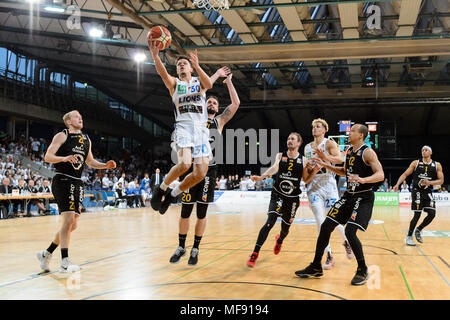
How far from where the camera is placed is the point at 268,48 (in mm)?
18391

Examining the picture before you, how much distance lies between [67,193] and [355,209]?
3.51 meters

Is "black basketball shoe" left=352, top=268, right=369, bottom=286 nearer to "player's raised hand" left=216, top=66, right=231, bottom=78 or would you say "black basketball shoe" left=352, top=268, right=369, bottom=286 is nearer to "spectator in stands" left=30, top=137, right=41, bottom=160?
"player's raised hand" left=216, top=66, right=231, bottom=78

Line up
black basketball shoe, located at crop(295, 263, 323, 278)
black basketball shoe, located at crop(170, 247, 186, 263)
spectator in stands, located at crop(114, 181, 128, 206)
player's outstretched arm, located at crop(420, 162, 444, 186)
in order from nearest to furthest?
1. black basketball shoe, located at crop(295, 263, 323, 278)
2. black basketball shoe, located at crop(170, 247, 186, 263)
3. player's outstretched arm, located at crop(420, 162, 444, 186)
4. spectator in stands, located at crop(114, 181, 128, 206)

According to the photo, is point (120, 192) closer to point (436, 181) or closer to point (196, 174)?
point (436, 181)

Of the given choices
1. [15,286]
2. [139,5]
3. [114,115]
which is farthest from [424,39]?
[114,115]

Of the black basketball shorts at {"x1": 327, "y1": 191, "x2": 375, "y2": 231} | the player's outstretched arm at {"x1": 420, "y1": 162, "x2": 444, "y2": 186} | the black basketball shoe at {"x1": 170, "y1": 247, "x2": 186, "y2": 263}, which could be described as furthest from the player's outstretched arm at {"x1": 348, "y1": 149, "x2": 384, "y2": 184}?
the player's outstretched arm at {"x1": 420, "y1": 162, "x2": 444, "y2": 186}

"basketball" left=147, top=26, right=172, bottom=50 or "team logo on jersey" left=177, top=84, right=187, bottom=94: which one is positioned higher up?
"basketball" left=147, top=26, right=172, bottom=50

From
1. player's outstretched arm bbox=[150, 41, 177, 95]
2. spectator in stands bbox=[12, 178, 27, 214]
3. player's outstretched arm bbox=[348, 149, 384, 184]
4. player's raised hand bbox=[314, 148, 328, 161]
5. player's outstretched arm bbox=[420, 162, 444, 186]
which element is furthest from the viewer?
spectator in stands bbox=[12, 178, 27, 214]

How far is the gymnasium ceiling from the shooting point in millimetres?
15609

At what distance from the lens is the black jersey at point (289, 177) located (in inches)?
230

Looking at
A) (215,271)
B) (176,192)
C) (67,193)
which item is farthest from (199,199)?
(67,193)

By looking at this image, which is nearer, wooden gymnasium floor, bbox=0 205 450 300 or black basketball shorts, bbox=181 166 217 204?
wooden gymnasium floor, bbox=0 205 450 300

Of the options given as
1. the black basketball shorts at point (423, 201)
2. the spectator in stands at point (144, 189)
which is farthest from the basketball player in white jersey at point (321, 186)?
the spectator in stands at point (144, 189)
